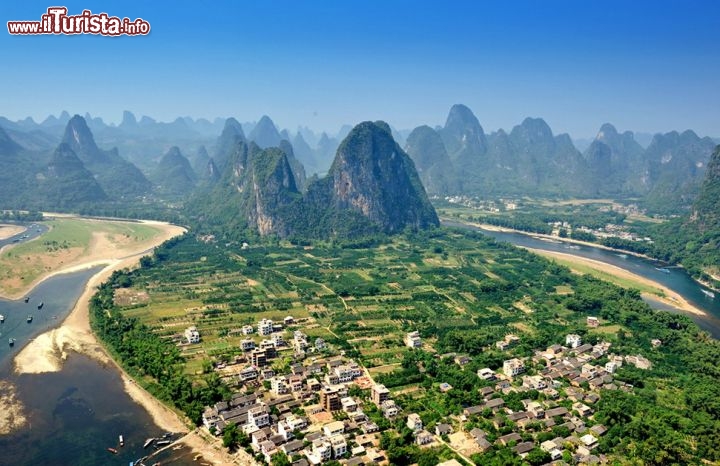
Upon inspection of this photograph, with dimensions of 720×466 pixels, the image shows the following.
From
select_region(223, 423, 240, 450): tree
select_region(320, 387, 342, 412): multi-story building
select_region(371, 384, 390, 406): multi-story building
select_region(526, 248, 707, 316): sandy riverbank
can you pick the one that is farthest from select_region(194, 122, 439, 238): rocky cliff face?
select_region(223, 423, 240, 450): tree

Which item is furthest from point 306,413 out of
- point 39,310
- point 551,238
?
point 551,238

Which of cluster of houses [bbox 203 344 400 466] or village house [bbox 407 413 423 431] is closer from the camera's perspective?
cluster of houses [bbox 203 344 400 466]

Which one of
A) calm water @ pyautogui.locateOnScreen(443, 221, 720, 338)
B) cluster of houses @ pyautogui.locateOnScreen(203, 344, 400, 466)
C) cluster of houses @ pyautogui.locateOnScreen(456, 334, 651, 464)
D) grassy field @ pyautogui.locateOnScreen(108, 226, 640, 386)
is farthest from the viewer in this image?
calm water @ pyautogui.locateOnScreen(443, 221, 720, 338)

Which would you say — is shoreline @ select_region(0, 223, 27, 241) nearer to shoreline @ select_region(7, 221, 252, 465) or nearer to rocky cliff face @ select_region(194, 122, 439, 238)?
shoreline @ select_region(7, 221, 252, 465)

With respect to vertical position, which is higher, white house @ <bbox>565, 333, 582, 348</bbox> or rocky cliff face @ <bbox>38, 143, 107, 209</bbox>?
rocky cliff face @ <bbox>38, 143, 107, 209</bbox>

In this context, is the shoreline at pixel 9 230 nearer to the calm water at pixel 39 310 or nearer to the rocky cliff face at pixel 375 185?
the calm water at pixel 39 310

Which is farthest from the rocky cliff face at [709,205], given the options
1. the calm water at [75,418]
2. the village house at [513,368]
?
the calm water at [75,418]
